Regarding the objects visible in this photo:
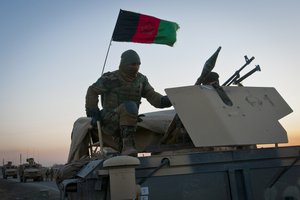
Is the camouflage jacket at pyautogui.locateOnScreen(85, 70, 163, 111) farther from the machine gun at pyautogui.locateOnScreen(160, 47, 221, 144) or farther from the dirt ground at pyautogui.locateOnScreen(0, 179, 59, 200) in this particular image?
the dirt ground at pyautogui.locateOnScreen(0, 179, 59, 200)

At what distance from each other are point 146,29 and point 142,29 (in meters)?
0.06

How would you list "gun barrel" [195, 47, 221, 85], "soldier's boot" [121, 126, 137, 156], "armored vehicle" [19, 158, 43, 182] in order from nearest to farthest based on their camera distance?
"soldier's boot" [121, 126, 137, 156] < "gun barrel" [195, 47, 221, 85] < "armored vehicle" [19, 158, 43, 182]

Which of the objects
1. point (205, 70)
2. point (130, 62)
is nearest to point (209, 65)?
point (205, 70)

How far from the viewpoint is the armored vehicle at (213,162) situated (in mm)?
3172

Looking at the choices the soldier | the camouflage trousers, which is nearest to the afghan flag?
the soldier

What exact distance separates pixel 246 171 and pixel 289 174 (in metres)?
0.37

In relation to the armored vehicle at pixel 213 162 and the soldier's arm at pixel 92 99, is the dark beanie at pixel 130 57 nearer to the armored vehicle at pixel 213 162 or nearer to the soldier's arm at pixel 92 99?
the soldier's arm at pixel 92 99

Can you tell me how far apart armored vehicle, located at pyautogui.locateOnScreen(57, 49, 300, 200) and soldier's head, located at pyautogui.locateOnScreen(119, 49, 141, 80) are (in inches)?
34.0

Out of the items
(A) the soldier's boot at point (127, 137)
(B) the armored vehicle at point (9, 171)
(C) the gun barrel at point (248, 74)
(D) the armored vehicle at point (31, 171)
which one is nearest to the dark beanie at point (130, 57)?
(A) the soldier's boot at point (127, 137)

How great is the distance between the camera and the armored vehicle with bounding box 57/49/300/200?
3.17 m

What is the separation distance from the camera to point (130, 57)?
15.5 ft

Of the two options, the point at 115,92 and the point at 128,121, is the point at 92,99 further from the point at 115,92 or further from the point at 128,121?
Answer: the point at 128,121

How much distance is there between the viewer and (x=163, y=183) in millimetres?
3236

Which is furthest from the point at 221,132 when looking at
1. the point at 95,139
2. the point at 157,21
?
the point at 157,21
